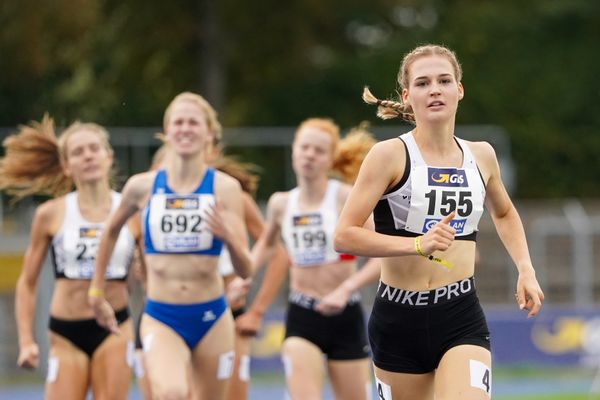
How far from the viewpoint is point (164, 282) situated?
873 centimetres

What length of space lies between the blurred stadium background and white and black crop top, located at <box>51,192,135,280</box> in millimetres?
7074

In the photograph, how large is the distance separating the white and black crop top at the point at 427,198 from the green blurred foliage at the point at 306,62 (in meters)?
14.8

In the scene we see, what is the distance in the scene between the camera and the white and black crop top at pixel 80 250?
9312mm

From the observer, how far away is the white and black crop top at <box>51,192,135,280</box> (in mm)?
9312

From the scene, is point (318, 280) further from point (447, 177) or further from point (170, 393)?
point (447, 177)

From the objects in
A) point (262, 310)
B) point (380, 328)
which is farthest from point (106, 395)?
point (380, 328)

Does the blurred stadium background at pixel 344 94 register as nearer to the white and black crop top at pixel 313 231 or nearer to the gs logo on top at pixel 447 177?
the white and black crop top at pixel 313 231

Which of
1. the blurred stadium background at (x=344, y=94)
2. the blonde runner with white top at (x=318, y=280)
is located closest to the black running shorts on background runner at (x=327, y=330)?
the blonde runner with white top at (x=318, y=280)

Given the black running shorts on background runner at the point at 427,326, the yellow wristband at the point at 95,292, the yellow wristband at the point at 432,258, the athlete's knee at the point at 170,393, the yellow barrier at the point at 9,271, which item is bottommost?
the athlete's knee at the point at 170,393

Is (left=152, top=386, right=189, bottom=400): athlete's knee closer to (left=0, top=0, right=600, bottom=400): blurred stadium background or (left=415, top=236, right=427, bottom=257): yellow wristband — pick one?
(left=415, top=236, right=427, bottom=257): yellow wristband

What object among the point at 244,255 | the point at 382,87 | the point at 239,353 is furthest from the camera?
the point at 382,87

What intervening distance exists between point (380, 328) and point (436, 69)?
1.28 m

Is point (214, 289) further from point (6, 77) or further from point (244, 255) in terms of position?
point (6, 77)

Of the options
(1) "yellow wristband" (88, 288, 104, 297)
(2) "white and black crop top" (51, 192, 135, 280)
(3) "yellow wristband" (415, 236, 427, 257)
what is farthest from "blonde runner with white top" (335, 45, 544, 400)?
(2) "white and black crop top" (51, 192, 135, 280)
